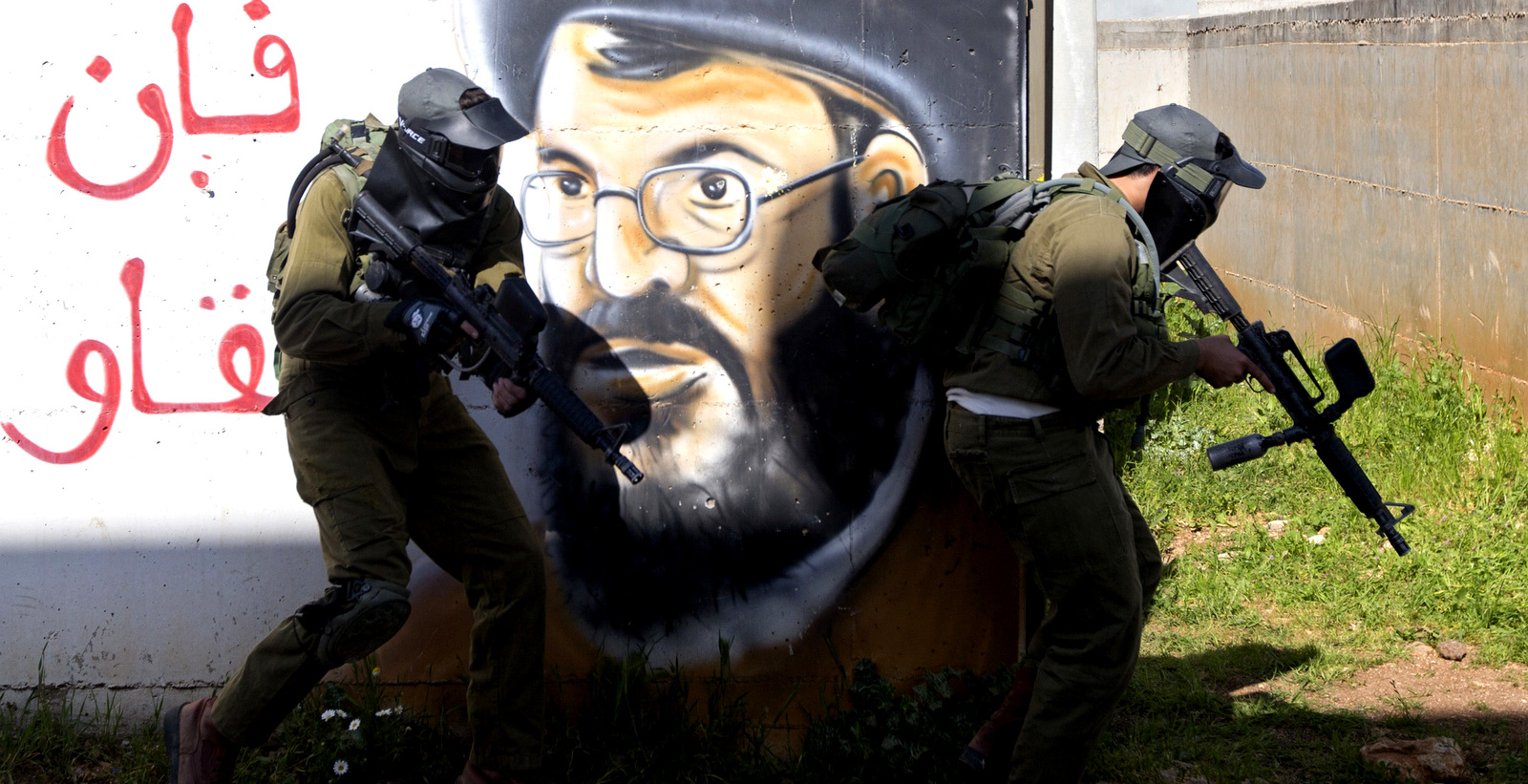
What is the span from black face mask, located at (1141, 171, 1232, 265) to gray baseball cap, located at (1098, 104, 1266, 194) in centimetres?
2

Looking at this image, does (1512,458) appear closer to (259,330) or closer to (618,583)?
(618,583)

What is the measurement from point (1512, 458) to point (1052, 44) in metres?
2.69

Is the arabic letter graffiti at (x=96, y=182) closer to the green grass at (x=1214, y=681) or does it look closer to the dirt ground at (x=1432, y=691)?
the green grass at (x=1214, y=681)

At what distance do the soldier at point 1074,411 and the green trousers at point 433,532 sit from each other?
1.11 meters

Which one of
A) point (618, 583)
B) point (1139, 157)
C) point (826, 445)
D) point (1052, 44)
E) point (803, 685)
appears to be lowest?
point (803, 685)

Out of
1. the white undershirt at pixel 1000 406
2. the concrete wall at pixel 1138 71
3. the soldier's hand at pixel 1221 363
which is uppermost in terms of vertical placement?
the concrete wall at pixel 1138 71

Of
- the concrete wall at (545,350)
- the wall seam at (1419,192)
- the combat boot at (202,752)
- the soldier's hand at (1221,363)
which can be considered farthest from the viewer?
the wall seam at (1419,192)

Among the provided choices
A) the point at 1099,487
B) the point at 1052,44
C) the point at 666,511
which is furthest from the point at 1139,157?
the point at 666,511

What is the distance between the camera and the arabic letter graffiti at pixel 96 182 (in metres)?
3.15

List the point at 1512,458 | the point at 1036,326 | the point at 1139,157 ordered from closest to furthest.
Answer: the point at 1036,326
the point at 1139,157
the point at 1512,458

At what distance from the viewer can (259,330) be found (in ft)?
10.4

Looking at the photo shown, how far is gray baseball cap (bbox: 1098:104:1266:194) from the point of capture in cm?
275

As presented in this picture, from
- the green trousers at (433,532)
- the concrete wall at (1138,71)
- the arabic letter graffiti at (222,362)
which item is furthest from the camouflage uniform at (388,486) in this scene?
the concrete wall at (1138,71)

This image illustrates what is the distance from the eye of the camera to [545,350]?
3115mm
